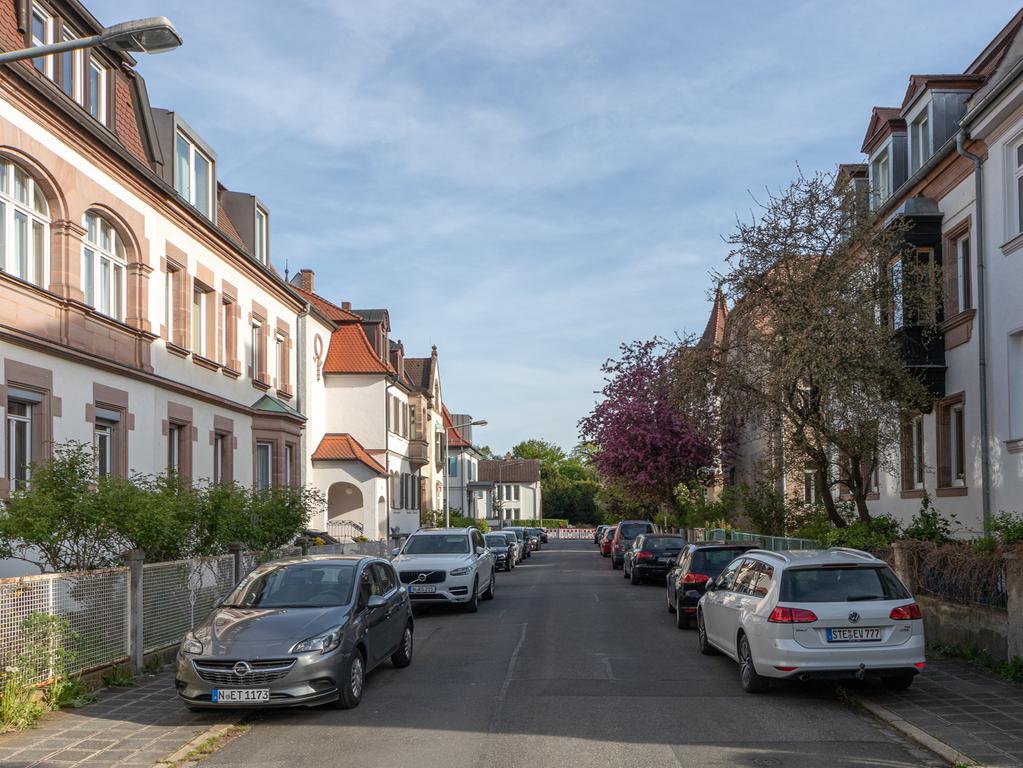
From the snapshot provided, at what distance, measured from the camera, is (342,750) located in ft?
28.9

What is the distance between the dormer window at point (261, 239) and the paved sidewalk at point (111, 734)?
1947 centimetres

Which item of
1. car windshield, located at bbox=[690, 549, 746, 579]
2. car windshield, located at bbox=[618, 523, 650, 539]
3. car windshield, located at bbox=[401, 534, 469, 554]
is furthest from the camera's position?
car windshield, located at bbox=[618, 523, 650, 539]

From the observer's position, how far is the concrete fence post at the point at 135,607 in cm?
1253

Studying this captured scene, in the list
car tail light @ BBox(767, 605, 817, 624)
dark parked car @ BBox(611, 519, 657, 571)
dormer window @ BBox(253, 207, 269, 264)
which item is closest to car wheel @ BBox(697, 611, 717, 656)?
car tail light @ BBox(767, 605, 817, 624)

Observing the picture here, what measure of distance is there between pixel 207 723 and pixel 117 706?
55.8 inches

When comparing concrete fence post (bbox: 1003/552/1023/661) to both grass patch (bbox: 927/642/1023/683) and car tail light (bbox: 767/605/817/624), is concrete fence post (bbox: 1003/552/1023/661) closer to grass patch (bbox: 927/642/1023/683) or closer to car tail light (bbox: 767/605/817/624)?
grass patch (bbox: 927/642/1023/683)

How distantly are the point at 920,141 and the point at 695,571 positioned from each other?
10525mm

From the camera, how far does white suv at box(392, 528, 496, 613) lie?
21.3m

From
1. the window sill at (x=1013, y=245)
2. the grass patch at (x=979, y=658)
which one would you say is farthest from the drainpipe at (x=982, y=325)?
the grass patch at (x=979, y=658)

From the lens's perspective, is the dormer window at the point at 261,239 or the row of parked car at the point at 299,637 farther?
the dormer window at the point at 261,239

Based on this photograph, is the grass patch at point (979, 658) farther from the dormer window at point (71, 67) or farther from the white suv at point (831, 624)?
the dormer window at point (71, 67)

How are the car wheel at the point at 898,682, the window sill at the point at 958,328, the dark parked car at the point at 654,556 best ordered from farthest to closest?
the dark parked car at the point at 654,556 → the window sill at the point at 958,328 → the car wheel at the point at 898,682

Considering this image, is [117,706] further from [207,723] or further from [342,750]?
[342,750]

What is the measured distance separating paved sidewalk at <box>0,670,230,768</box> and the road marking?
2.61 metres
